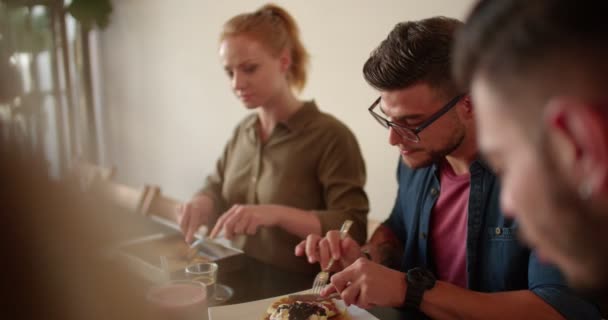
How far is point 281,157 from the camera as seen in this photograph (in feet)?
5.72

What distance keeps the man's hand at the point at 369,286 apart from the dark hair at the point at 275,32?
97 centimetres

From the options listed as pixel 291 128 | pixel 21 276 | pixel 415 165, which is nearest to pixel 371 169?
pixel 291 128

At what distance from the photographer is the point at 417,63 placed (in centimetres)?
115

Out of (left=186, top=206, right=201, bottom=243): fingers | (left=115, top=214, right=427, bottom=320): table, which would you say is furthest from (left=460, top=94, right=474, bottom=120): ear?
(left=186, top=206, right=201, bottom=243): fingers

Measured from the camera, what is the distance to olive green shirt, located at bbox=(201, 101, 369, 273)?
1621mm

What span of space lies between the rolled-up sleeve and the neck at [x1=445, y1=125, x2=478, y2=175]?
1.35 ft

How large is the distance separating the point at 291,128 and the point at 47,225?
1.43 metres

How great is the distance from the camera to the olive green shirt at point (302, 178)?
1.62 metres

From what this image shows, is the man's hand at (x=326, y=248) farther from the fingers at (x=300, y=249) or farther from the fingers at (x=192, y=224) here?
the fingers at (x=192, y=224)

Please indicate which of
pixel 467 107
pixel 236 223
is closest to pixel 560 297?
pixel 467 107

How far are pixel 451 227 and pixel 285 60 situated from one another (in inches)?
34.5

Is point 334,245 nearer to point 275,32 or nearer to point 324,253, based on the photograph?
point 324,253

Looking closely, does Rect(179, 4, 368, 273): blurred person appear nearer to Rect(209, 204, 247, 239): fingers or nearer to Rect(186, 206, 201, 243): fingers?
Rect(186, 206, 201, 243): fingers

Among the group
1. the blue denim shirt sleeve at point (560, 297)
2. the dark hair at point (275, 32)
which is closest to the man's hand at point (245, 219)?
the dark hair at point (275, 32)
